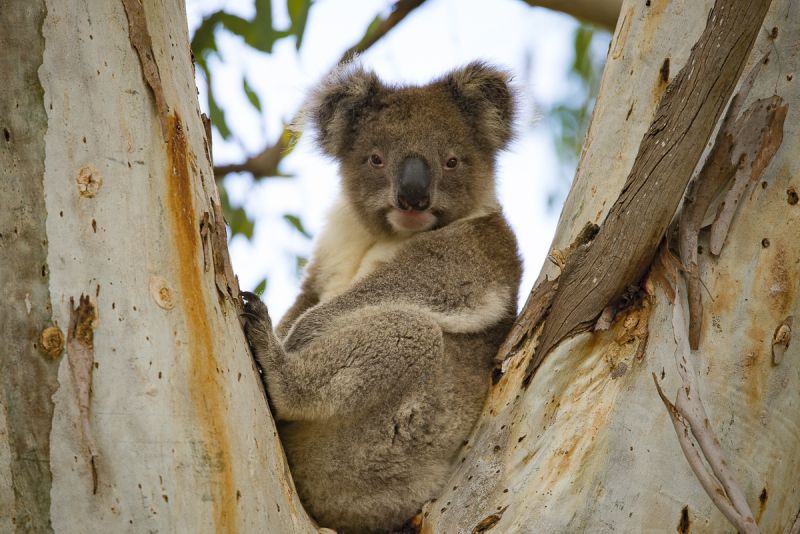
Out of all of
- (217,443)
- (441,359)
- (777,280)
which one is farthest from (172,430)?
(777,280)

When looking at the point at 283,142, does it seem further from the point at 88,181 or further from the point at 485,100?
the point at 88,181

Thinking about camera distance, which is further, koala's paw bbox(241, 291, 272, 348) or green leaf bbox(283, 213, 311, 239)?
green leaf bbox(283, 213, 311, 239)

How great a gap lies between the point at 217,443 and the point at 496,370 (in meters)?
1.23

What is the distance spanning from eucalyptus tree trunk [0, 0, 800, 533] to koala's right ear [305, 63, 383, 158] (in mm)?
1592

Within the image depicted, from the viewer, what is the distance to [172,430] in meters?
2.08

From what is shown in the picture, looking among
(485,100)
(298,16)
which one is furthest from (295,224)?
(485,100)

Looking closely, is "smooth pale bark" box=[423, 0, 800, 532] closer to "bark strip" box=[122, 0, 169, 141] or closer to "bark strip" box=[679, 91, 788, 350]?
"bark strip" box=[679, 91, 788, 350]

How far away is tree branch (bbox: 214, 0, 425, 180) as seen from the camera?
522 centimetres

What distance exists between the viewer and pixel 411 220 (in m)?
3.82

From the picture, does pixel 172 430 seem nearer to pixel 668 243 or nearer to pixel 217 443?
pixel 217 443

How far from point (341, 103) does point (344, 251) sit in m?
0.70

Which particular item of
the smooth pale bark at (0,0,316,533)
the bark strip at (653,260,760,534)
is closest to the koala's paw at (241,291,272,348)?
the smooth pale bark at (0,0,316,533)

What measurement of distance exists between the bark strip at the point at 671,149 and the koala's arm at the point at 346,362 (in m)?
0.75

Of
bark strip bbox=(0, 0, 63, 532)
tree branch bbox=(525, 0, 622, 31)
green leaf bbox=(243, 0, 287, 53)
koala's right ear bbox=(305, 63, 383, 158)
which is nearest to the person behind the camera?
bark strip bbox=(0, 0, 63, 532)
